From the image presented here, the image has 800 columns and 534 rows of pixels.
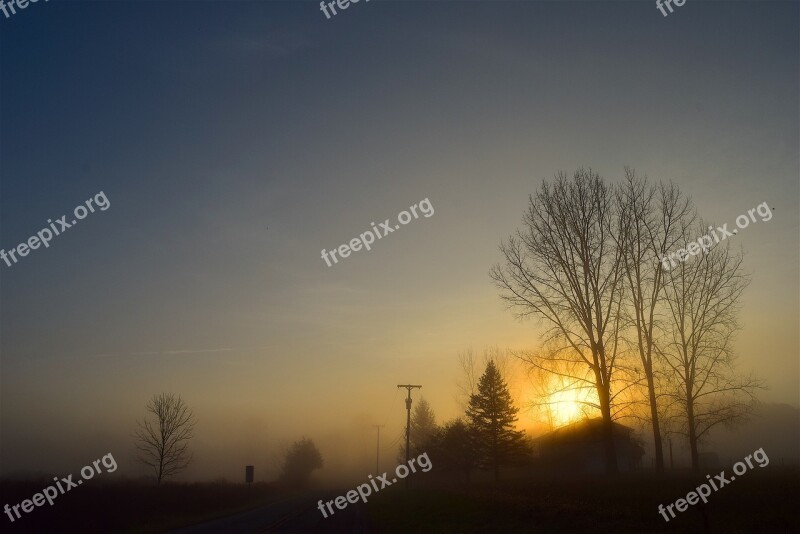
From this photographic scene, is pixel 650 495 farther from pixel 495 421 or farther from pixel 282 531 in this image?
pixel 495 421

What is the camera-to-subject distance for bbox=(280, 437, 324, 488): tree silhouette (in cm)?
11556

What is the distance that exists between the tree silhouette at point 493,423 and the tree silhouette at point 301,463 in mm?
70737

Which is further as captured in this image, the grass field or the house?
the house

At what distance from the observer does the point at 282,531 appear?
19.9 m

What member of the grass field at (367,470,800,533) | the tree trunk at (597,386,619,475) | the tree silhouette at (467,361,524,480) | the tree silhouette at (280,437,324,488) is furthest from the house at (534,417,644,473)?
the tree silhouette at (280,437,324,488)

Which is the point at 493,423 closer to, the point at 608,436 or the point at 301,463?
the point at 608,436

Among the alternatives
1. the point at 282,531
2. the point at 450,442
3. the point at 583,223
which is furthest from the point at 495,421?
the point at 282,531

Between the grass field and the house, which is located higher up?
the grass field

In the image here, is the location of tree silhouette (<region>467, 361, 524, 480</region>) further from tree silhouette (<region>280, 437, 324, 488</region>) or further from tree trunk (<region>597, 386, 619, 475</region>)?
tree silhouette (<region>280, 437, 324, 488</region>)

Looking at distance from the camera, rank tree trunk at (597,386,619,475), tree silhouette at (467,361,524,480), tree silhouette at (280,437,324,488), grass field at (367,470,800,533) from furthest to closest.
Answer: tree silhouette at (280,437,324,488) < tree silhouette at (467,361,524,480) < tree trunk at (597,386,619,475) < grass field at (367,470,800,533)

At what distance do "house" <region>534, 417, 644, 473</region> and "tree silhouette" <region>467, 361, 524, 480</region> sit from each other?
610 centimetres

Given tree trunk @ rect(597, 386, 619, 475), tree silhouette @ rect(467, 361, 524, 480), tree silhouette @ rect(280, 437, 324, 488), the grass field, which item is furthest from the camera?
tree silhouette @ rect(280, 437, 324, 488)

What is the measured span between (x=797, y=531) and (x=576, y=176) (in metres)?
18.2

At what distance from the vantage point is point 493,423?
50562 millimetres
